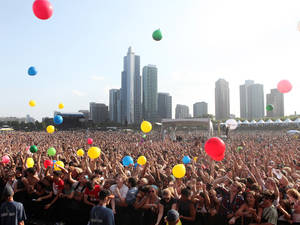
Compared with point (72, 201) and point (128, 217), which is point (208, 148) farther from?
point (72, 201)

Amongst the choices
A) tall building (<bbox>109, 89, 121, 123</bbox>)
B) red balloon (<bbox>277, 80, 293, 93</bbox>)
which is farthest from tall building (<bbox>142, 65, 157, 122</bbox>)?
red balloon (<bbox>277, 80, 293, 93</bbox>)

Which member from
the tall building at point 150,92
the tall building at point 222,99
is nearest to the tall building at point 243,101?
the tall building at point 222,99

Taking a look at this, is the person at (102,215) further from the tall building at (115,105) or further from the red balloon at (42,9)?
the tall building at (115,105)

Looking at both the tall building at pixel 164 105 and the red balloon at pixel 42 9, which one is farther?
the tall building at pixel 164 105

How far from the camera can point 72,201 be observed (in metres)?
5.27

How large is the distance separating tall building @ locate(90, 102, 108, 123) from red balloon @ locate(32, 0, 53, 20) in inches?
5413

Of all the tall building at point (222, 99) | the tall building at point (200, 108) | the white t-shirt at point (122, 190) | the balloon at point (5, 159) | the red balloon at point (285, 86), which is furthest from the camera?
the tall building at point (200, 108)

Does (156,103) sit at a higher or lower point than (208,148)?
higher

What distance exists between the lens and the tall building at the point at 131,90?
→ 436 feet

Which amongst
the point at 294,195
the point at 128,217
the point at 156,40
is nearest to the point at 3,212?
the point at 128,217

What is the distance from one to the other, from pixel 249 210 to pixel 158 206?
1.39m

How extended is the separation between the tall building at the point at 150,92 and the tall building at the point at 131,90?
11.2ft

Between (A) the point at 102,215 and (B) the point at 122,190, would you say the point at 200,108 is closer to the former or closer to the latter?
(B) the point at 122,190

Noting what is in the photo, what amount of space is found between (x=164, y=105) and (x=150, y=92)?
1546 centimetres
